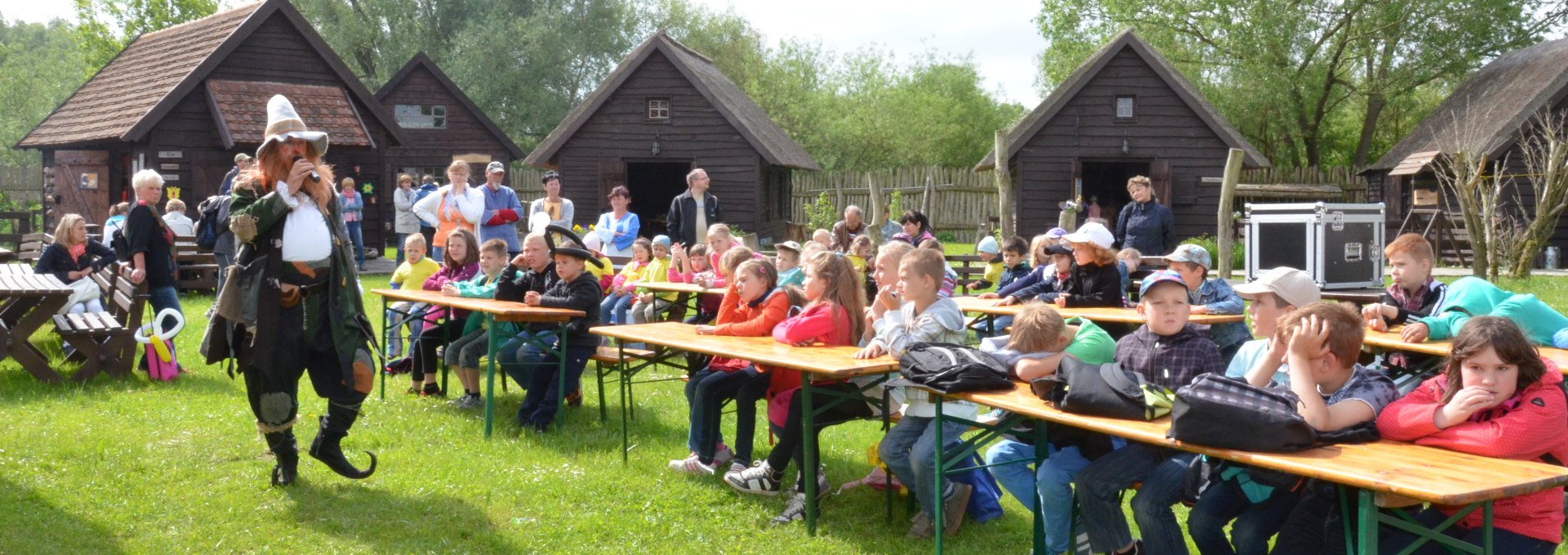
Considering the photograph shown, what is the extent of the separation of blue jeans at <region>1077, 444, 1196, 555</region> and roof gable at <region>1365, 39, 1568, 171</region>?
2119cm

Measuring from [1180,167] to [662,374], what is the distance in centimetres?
1641

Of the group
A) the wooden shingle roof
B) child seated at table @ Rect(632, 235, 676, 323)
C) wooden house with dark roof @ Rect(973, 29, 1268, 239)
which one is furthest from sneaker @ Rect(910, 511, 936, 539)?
the wooden shingle roof

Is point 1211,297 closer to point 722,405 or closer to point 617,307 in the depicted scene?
point 722,405

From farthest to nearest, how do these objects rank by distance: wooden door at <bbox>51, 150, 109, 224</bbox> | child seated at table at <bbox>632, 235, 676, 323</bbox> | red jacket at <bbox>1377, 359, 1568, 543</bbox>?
1. wooden door at <bbox>51, 150, 109, 224</bbox>
2. child seated at table at <bbox>632, 235, 676, 323</bbox>
3. red jacket at <bbox>1377, 359, 1568, 543</bbox>

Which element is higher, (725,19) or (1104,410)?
(725,19)

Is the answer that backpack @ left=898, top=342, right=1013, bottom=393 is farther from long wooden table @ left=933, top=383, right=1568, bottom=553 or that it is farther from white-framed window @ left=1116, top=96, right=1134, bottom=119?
white-framed window @ left=1116, top=96, right=1134, bottom=119

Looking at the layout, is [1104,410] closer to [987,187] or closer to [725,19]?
[987,187]

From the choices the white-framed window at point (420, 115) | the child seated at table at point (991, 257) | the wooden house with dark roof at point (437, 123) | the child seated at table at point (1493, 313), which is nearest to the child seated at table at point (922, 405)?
the child seated at table at point (1493, 313)

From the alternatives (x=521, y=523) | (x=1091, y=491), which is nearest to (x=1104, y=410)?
(x=1091, y=491)

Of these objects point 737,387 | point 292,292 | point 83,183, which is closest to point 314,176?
point 292,292

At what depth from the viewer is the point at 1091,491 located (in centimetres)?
441

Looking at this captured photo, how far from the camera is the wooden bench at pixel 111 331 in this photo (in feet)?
29.0

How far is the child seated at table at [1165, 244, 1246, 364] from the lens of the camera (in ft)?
23.2

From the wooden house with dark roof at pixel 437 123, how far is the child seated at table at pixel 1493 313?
90.9 ft
